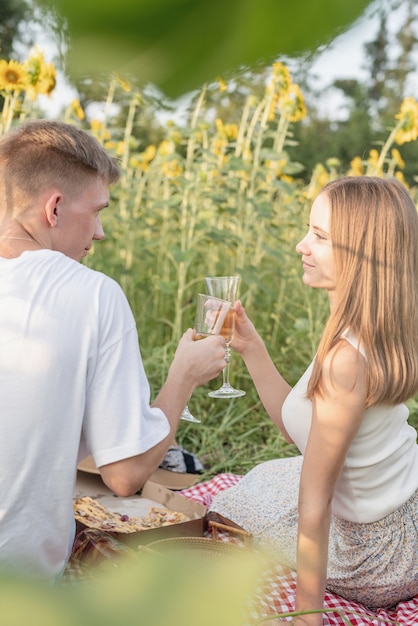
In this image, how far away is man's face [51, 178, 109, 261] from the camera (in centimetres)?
147

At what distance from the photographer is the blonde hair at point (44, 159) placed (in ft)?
4.67

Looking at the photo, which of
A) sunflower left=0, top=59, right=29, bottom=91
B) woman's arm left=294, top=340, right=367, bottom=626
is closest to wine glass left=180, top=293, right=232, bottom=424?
woman's arm left=294, top=340, right=367, bottom=626

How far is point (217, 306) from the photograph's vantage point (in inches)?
73.8

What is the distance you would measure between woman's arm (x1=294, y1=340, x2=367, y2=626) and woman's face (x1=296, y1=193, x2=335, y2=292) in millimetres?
233

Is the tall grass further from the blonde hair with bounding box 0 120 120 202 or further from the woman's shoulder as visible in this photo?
the blonde hair with bounding box 0 120 120 202

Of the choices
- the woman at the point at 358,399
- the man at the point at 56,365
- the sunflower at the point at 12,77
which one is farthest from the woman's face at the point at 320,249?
the sunflower at the point at 12,77

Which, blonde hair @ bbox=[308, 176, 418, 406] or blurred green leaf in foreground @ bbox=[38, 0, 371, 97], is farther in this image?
blonde hair @ bbox=[308, 176, 418, 406]

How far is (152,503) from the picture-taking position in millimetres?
2592

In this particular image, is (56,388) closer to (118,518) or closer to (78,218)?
(78,218)

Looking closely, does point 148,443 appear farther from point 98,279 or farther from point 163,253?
point 163,253

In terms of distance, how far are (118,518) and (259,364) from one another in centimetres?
68

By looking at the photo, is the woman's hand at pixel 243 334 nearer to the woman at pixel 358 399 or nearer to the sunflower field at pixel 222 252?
the woman at pixel 358 399

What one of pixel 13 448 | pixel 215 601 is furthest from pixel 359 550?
pixel 215 601

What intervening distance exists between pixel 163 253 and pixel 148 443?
8.85 ft
